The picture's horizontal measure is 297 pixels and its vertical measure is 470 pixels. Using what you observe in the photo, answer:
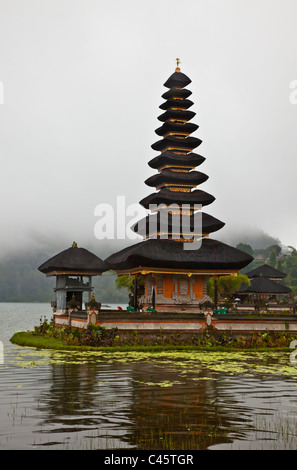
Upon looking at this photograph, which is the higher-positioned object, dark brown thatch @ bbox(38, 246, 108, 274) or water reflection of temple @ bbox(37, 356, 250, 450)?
dark brown thatch @ bbox(38, 246, 108, 274)

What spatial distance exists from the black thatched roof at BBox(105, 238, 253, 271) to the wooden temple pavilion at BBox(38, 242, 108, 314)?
227 centimetres

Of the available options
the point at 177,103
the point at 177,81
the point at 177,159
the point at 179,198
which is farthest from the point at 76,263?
the point at 177,81

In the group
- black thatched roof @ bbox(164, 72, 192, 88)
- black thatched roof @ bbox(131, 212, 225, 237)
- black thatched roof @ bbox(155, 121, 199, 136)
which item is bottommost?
black thatched roof @ bbox(131, 212, 225, 237)

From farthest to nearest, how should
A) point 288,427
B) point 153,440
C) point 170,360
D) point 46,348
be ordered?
point 46,348
point 170,360
point 288,427
point 153,440

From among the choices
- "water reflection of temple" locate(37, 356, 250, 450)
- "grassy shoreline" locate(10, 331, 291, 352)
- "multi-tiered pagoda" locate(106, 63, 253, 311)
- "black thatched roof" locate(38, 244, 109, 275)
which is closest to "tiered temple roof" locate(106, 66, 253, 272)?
→ "multi-tiered pagoda" locate(106, 63, 253, 311)

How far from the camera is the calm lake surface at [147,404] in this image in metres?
10.8

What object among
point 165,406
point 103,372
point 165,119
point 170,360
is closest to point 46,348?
point 170,360

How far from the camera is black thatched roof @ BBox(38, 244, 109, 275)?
129ft

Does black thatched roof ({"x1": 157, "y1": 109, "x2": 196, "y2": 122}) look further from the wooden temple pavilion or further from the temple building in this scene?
the temple building

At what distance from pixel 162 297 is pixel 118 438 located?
28.1 metres

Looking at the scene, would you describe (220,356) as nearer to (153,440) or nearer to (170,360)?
(170,360)

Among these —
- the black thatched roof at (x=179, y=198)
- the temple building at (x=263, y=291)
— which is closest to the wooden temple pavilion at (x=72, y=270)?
the black thatched roof at (x=179, y=198)

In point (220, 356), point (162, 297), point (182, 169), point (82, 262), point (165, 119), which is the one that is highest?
point (165, 119)

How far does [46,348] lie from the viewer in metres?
30.7
